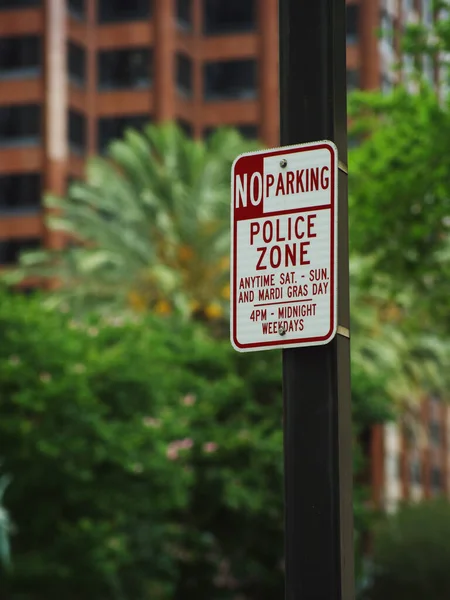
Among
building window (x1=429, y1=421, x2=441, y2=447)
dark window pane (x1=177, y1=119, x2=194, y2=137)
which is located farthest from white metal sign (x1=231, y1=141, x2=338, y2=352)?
building window (x1=429, y1=421, x2=441, y2=447)

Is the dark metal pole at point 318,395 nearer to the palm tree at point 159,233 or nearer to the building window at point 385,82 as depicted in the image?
the palm tree at point 159,233

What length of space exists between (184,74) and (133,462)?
5709 centimetres

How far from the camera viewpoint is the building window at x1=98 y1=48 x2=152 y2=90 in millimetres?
88875

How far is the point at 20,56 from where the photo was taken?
8438 cm

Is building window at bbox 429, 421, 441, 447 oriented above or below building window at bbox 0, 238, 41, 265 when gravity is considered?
below

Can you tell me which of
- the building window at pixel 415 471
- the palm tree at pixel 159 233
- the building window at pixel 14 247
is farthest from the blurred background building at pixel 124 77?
the palm tree at pixel 159 233

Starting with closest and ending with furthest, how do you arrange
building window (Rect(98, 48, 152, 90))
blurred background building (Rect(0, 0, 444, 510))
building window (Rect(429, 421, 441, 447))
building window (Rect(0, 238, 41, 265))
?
building window (Rect(0, 238, 41, 265)) → blurred background building (Rect(0, 0, 444, 510)) → building window (Rect(98, 48, 152, 90)) → building window (Rect(429, 421, 441, 447))

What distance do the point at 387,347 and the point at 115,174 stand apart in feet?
34.6

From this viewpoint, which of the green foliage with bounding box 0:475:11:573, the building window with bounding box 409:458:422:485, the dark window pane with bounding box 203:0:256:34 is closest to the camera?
the green foliage with bounding box 0:475:11:573

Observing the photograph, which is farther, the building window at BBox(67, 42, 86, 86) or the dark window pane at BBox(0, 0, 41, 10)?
the building window at BBox(67, 42, 86, 86)

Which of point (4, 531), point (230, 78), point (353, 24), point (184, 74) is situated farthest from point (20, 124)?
point (4, 531)

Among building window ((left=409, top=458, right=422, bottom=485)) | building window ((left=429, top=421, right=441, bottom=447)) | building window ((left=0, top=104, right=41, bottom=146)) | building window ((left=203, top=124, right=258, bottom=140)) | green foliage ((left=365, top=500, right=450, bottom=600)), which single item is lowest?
green foliage ((left=365, top=500, right=450, bottom=600))

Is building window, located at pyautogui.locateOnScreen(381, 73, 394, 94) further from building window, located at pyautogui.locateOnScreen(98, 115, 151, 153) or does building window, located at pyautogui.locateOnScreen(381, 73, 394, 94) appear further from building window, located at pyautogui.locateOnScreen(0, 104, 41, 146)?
building window, located at pyautogui.locateOnScreen(0, 104, 41, 146)

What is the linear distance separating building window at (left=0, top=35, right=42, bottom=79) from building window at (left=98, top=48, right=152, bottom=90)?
525cm
